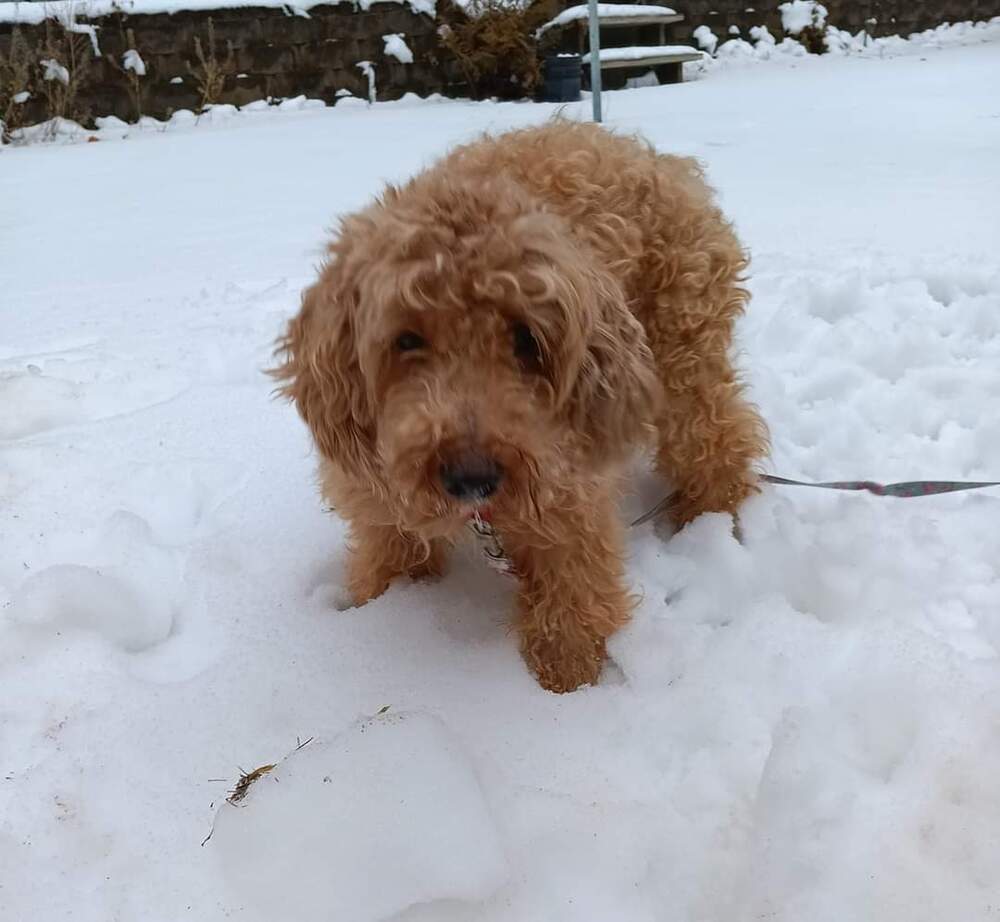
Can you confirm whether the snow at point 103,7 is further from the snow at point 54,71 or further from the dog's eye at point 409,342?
the dog's eye at point 409,342

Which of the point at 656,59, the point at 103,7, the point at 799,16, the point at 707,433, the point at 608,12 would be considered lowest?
the point at 707,433

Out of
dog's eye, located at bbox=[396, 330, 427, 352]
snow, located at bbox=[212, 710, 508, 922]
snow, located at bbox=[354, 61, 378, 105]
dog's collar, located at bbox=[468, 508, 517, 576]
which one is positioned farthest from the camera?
snow, located at bbox=[354, 61, 378, 105]

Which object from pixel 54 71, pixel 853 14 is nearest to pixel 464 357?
pixel 54 71

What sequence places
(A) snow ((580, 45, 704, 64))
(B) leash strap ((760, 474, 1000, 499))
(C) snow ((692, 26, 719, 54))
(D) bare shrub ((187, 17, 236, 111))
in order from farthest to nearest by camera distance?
(C) snow ((692, 26, 719, 54)), (A) snow ((580, 45, 704, 64)), (D) bare shrub ((187, 17, 236, 111)), (B) leash strap ((760, 474, 1000, 499))

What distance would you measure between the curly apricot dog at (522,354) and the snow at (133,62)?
26.1ft

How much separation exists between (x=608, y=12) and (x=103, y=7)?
18.7ft

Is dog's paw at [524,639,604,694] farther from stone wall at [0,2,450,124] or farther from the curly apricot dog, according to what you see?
stone wall at [0,2,450,124]

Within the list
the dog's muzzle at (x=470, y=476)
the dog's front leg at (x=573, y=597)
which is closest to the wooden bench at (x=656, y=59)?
the dog's front leg at (x=573, y=597)

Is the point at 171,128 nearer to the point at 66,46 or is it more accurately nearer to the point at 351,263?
the point at 66,46

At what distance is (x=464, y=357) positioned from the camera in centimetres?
180

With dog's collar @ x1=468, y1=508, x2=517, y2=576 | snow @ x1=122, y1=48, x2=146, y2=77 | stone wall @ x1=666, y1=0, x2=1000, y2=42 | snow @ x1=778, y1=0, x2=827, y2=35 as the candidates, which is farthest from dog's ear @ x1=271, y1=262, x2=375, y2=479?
snow @ x1=778, y1=0, x2=827, y2=35

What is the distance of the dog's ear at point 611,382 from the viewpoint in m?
1.97

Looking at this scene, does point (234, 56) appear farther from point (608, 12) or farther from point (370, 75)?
point (608, 12)

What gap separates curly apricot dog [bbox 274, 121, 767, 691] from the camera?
5.76 feet
